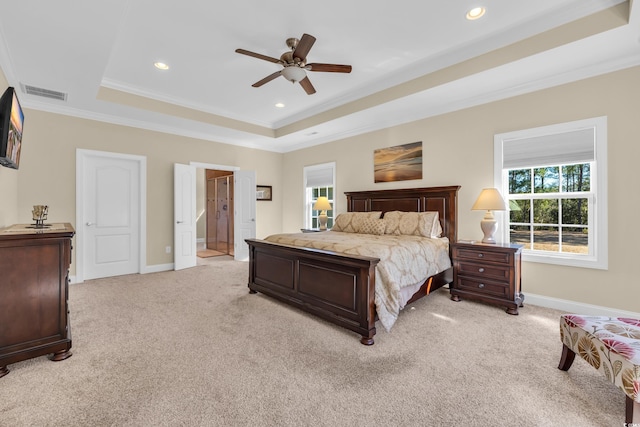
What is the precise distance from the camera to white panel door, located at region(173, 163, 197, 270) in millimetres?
5289

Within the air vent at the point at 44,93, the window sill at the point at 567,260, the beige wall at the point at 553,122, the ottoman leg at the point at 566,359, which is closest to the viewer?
the ottoman leg at the point at 566,359

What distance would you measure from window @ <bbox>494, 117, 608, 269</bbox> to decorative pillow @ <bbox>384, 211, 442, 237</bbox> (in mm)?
824

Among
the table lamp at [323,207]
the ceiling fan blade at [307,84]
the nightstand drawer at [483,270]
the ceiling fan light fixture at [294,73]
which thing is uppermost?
the ceiling fan blade at [307,84]

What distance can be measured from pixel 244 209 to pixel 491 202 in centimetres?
474

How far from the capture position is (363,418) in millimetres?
1581

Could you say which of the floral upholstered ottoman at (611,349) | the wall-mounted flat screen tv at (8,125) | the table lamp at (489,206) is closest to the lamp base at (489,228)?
the table lamp at (489,206)

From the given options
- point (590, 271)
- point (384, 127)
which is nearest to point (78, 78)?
point (384, 127)

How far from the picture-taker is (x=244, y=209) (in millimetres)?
6309

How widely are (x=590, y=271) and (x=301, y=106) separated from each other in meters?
4.55

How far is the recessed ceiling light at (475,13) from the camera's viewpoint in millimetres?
2574

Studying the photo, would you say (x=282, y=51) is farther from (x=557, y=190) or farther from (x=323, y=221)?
(x=557, y=190)

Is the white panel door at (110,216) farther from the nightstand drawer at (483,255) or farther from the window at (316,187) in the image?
the nightstand drawer at (483,255)

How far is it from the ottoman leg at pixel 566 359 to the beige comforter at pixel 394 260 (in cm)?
118

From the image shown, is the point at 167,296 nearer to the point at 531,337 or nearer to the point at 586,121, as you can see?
the point at 531,337
